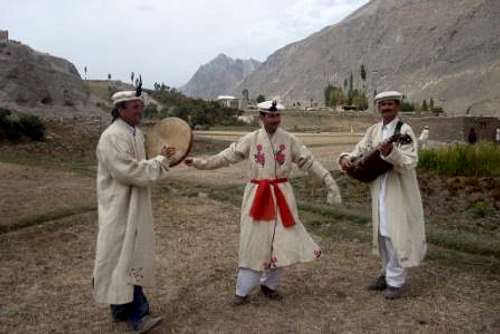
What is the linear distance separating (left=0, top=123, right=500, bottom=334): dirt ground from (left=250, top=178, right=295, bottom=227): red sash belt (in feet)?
2.58

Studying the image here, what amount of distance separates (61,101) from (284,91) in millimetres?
147442

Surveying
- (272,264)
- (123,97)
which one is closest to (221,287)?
(272,264)

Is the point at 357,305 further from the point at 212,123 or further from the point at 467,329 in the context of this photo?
the point at 212,123

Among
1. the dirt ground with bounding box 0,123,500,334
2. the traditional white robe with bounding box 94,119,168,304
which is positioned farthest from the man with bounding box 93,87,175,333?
the dirt ground with bounding box 0,123,500,334

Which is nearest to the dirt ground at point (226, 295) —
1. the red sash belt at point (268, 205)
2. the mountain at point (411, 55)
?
the red sash belt at point (268, 205)

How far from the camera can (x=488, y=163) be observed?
1127cm

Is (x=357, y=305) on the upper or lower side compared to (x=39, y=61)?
lower

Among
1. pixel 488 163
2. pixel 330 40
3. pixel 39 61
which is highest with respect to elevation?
pixel 330 40

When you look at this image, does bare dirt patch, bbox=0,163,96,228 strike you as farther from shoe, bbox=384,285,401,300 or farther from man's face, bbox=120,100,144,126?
shoe, bbox=384,285,401,300

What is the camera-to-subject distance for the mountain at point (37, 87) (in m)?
21.0

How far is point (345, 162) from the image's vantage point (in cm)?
587

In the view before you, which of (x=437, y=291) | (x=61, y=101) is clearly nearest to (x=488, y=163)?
(x=437, y=291)

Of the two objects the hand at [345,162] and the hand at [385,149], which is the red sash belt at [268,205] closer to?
the hand at [345,162]

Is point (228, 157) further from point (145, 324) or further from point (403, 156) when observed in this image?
point (145, 324)
